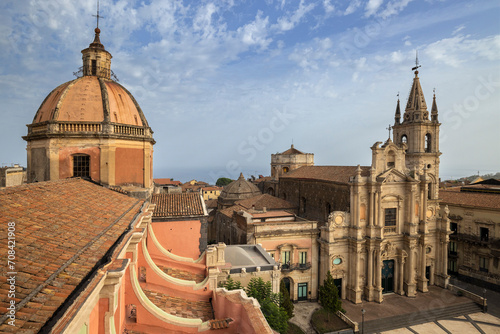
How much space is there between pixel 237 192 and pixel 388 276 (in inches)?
959

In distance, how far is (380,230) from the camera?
27.7 m

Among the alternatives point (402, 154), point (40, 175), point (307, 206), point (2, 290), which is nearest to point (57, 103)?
point (40, 175)

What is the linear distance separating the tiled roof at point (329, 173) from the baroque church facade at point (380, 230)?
0.14 metres

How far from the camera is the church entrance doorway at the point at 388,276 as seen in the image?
28.9 metres

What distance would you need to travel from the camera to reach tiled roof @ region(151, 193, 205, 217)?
56.3ft

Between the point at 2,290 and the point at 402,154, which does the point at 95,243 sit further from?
the point at 402,154

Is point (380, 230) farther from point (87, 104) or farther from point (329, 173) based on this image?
point (87, 104)

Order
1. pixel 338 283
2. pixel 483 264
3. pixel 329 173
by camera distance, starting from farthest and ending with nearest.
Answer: pixel 329 173 < pixel 483 264 < pixel 338 283

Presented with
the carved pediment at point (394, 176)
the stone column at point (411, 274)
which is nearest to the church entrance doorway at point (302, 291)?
the stone column at point (411, 274)

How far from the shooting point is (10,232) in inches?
233

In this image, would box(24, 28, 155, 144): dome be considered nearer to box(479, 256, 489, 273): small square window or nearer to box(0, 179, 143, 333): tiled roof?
box(0, 179, 143, 333): tiled roof

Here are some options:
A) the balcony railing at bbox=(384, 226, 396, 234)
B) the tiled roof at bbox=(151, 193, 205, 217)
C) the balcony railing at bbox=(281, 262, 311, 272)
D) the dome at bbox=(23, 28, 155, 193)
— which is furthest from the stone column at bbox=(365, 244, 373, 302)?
the dome at bbox=(23, 28, 155, 193)

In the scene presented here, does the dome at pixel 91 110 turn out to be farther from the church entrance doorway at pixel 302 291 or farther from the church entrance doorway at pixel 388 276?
the church entrance doorway at pixel 388 276

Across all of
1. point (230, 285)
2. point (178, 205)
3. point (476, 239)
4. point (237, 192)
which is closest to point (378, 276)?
point (476, 239)
